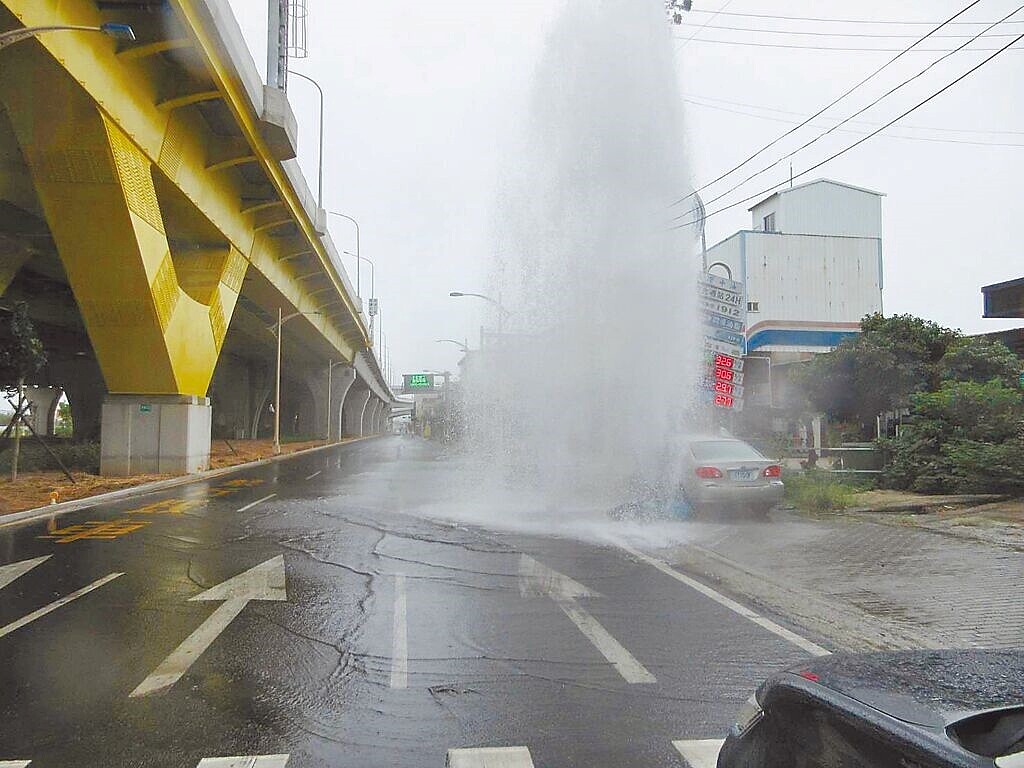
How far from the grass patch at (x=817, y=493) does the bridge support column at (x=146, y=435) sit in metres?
17.2

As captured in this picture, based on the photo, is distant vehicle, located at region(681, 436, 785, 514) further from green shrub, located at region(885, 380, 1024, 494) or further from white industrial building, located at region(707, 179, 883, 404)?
white industrial building, located at region(707, 179, 883, 404)

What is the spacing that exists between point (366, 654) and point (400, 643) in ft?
1.22

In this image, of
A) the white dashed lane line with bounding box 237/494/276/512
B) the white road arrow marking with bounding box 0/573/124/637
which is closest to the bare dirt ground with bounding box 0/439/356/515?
the white dashed lane line with bounding box 237/494/276/512

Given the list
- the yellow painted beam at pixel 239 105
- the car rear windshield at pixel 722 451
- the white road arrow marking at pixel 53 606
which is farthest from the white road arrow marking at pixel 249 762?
the yellow painted beam at pixel 239 105

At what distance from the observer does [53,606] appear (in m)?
7.52

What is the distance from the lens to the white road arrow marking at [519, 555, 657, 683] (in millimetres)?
5723

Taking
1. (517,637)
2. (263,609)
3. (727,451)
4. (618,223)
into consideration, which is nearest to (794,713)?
(517,637)

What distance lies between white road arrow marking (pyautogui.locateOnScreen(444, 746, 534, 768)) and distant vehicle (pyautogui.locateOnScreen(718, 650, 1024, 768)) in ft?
4.54

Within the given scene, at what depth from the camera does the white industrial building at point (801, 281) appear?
45750 mm

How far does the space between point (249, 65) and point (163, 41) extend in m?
2.99

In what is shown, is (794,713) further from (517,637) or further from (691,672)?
(517,637)

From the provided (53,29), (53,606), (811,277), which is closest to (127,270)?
(53,29)

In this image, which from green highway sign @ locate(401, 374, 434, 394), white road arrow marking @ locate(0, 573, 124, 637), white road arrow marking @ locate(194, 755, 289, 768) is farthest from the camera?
green highway sign @ locate(401, 374, 434, 394)

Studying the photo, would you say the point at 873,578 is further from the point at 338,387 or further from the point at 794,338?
the point at 338,387
